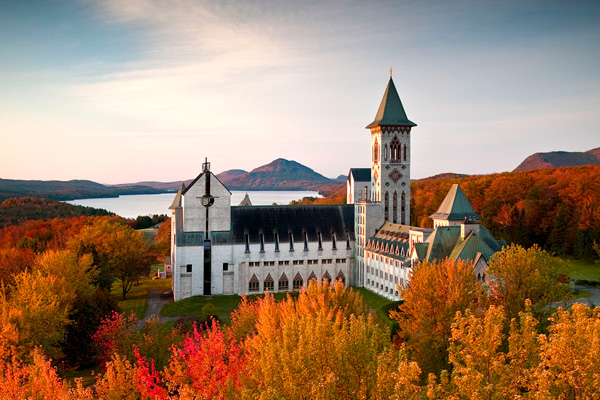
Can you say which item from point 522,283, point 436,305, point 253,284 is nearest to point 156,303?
point 253,284

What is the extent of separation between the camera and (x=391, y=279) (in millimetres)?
60344

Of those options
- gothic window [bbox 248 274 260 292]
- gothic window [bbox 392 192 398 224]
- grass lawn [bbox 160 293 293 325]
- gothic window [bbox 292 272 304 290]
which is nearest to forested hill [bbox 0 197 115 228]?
grass lawn [bbox 160 293 293 325]

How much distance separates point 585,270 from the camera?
79.2m

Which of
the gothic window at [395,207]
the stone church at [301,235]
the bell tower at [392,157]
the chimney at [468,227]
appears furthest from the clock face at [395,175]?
the chimney at [468,227]

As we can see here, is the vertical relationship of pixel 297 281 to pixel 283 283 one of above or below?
above

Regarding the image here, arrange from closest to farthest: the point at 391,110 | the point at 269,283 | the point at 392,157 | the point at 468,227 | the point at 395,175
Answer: the point at 468,227 → the point at 269,283 → the point at 391,110 → the point at 395,175 → the point at 392,157

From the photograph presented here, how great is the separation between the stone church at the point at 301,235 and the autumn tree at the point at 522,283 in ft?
69.9

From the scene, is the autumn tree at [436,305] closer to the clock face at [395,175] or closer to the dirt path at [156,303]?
the dirt path at [156,303]

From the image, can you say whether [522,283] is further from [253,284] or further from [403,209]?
[253,284]

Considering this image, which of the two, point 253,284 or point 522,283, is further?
point 253,284

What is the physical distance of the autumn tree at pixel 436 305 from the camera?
30719 millimetres

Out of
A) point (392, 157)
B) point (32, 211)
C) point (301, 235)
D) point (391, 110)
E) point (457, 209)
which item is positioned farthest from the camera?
point (32, 211)

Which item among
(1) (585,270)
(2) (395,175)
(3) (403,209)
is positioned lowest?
(1) (585,270)

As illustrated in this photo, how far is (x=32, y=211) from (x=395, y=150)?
3962 inches
